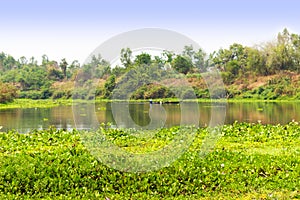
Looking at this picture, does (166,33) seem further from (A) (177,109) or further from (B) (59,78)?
(B) (59,78)

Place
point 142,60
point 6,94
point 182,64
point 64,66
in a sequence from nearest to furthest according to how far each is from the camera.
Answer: point 142,60 → point 182,64 → point 6,94 → point 64,66

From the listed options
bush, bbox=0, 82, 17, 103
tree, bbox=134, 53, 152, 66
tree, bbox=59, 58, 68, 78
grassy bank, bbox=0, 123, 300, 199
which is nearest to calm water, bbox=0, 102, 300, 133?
tree, bbox=134, 53, 152, 66

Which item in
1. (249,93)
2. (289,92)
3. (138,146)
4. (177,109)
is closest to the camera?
(138,146)

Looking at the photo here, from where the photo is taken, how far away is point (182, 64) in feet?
32.2

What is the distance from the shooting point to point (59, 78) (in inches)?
2021

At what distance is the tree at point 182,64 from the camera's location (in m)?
9.21

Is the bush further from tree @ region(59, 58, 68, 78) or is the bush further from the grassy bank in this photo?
the grassy bank

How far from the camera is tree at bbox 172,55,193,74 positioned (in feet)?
30.2

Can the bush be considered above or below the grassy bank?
above

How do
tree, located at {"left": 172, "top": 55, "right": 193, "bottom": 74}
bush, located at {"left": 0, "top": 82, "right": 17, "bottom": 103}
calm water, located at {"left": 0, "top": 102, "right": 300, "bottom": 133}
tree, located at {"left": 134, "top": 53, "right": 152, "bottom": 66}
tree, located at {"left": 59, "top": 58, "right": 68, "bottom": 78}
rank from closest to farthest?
tree, located at {"left": 134, "top": 53, "right": 152, "bottom": 66}
tree, located at {"left": 172, "top": 55, "right": 193, "bottom": 74}
calm water, located at {"left": 0, "top": 102, "right": 300, "bottom": 133}
bush, located at {"left": 0, "top": 82, "right": 17, "bottom": 103}
tree, located at {"left": 59, "top": 58, "right": 68, "bottom": 78}

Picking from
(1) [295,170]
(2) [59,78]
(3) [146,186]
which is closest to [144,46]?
(3) [146,186]

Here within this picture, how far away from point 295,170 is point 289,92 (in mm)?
34236

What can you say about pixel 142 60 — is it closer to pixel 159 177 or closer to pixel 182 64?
pixel 182 64

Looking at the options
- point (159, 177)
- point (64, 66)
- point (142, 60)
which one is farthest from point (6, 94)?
point (159, 177)
